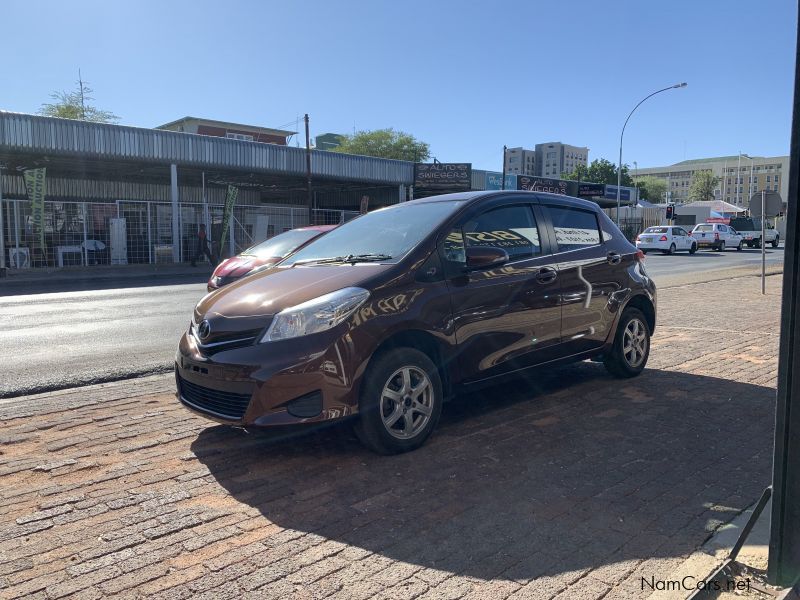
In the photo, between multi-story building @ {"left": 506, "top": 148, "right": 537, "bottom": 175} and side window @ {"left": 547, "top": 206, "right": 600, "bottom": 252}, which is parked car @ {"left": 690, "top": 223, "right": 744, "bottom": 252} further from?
multi-story building @ {"left": 506, "top": 148, "right": 537, "bottom": 175}

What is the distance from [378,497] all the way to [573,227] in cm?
315

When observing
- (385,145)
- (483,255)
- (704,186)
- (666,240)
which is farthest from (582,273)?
(704,186)

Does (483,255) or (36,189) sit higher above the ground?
(36,189)

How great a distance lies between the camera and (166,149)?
2572 centimetres

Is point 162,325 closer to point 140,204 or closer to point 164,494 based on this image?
point 164,494

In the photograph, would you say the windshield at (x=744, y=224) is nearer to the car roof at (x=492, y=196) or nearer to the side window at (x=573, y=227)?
the side window at (x=573, y=227)

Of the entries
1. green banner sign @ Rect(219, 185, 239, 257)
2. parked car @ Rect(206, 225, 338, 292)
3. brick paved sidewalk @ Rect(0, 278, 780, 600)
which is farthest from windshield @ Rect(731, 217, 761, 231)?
brick paved sidewalk @ Rect(0, 278, 780, 600)

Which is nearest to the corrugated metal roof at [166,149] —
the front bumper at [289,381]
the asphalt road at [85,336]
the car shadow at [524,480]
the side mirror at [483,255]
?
the asphalt road at [85,336]

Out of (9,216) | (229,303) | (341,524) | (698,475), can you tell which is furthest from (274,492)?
(9,216)

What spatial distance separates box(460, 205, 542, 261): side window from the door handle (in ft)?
0.50

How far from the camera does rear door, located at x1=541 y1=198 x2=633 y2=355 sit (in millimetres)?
5352

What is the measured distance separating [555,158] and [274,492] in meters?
169

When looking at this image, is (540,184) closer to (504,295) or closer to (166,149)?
(166,149)

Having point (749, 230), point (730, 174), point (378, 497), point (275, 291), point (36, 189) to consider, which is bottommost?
point (378, 497)
